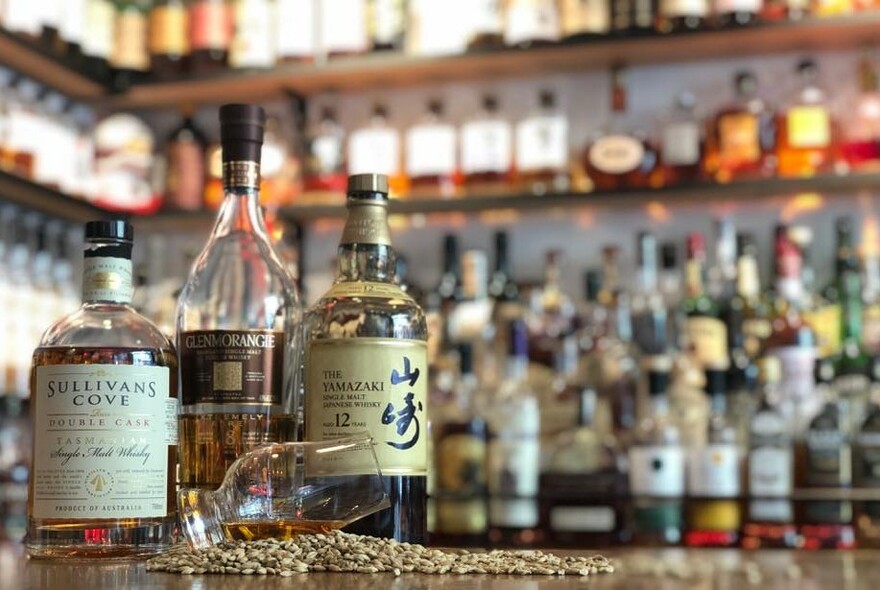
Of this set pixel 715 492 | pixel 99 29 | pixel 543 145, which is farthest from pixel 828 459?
pixel 99 29

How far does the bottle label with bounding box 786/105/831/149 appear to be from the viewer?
8.43ft

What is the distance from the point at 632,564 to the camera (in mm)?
927

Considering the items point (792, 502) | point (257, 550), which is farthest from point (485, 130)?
point (257, 550)

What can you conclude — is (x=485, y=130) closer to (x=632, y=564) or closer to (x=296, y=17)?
(x=296, y=17)

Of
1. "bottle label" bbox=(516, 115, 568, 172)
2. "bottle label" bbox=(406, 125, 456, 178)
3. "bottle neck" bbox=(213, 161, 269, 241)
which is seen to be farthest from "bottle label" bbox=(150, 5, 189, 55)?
"bottle neck" bbox=(213, 161, 269, 241)

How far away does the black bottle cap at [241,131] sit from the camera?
961mm

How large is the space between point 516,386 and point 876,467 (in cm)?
70

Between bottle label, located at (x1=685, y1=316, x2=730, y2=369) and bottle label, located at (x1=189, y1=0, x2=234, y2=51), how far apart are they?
1226mm

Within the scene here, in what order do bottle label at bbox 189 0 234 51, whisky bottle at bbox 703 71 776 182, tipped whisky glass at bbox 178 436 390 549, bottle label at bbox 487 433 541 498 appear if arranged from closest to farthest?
tipped whisky glass at bbox 178 436 390 549 → bottle label at bbox 487 433 541 498 → whisky bottle at bbox 703 71 776 182 → bottle label at bbox 189 0 234 51

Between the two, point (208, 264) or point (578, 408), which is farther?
point (578, 408)

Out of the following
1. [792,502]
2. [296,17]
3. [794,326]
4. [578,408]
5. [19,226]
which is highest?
[296,17]

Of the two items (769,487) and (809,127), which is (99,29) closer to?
(809,127)

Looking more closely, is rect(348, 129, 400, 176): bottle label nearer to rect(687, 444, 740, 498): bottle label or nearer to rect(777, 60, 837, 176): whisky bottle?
rect(777, 60, 837, 176): whisky bottle

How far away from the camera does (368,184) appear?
0.93 metres
